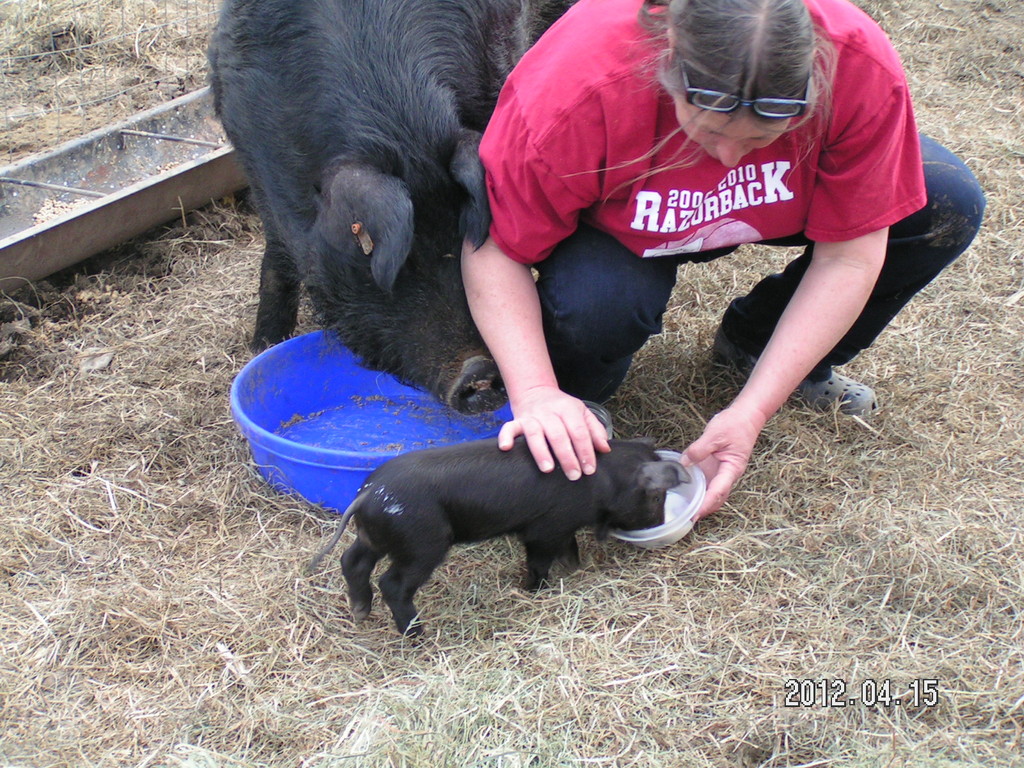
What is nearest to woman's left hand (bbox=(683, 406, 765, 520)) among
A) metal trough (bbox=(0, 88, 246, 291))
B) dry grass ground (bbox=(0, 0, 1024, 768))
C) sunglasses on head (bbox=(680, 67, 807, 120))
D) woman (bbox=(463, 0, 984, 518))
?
woman (bbox=(463, 0, 984, 518))

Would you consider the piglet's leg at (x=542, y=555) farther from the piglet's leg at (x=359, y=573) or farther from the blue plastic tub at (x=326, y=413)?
the blue plastic tub at (x=326, y=413)

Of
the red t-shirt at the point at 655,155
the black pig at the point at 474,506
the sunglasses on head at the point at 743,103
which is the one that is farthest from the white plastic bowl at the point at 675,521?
the sunglasses on head at the point at 743,103

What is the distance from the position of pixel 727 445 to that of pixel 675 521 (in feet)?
0.75

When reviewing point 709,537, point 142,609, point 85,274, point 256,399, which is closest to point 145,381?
point 256,399

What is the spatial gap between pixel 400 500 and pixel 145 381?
1557 mm

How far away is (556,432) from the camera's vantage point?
2.12m

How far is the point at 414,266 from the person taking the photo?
8.06ft

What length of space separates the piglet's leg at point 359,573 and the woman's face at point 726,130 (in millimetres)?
1080

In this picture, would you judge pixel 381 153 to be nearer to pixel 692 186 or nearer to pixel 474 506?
pixel 692 186

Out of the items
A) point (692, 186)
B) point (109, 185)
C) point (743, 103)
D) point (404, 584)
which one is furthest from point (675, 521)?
point (109, 185)

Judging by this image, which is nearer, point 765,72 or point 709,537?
point 765,72

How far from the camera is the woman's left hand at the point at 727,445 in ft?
7.22

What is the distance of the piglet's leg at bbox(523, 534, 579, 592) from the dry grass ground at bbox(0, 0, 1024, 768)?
37mm

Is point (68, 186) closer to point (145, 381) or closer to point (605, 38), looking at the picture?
point (145, 381)
